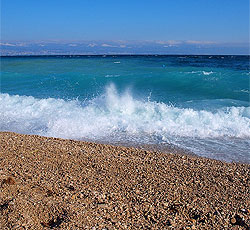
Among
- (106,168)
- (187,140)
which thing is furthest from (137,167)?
(187,140)

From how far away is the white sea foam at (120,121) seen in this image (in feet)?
24.7

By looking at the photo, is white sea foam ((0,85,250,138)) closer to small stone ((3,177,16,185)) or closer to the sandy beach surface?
the sandy beach surface

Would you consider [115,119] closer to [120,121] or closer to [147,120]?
[120,121]

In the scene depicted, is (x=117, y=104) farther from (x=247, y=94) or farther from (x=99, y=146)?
(x=247, y=94)

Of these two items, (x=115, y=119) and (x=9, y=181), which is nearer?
(x=9, y=181)

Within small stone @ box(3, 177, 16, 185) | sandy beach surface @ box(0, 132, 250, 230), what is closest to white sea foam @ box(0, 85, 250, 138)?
sandy beach surface @ box(0, 132, 250, 230)

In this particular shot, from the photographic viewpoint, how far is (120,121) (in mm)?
8523

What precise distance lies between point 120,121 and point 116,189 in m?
4.51

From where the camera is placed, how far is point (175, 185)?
4.31 metres

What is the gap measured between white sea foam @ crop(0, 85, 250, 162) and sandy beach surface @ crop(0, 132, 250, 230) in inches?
68.6

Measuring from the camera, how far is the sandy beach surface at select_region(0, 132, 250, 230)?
3348mm

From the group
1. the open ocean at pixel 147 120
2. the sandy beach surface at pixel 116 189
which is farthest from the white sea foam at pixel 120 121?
the sandy beach surface at pixel 116 189

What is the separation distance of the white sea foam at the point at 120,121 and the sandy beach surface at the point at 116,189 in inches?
68.6

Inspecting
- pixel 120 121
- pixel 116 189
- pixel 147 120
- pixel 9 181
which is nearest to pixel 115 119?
pixel 120 121
